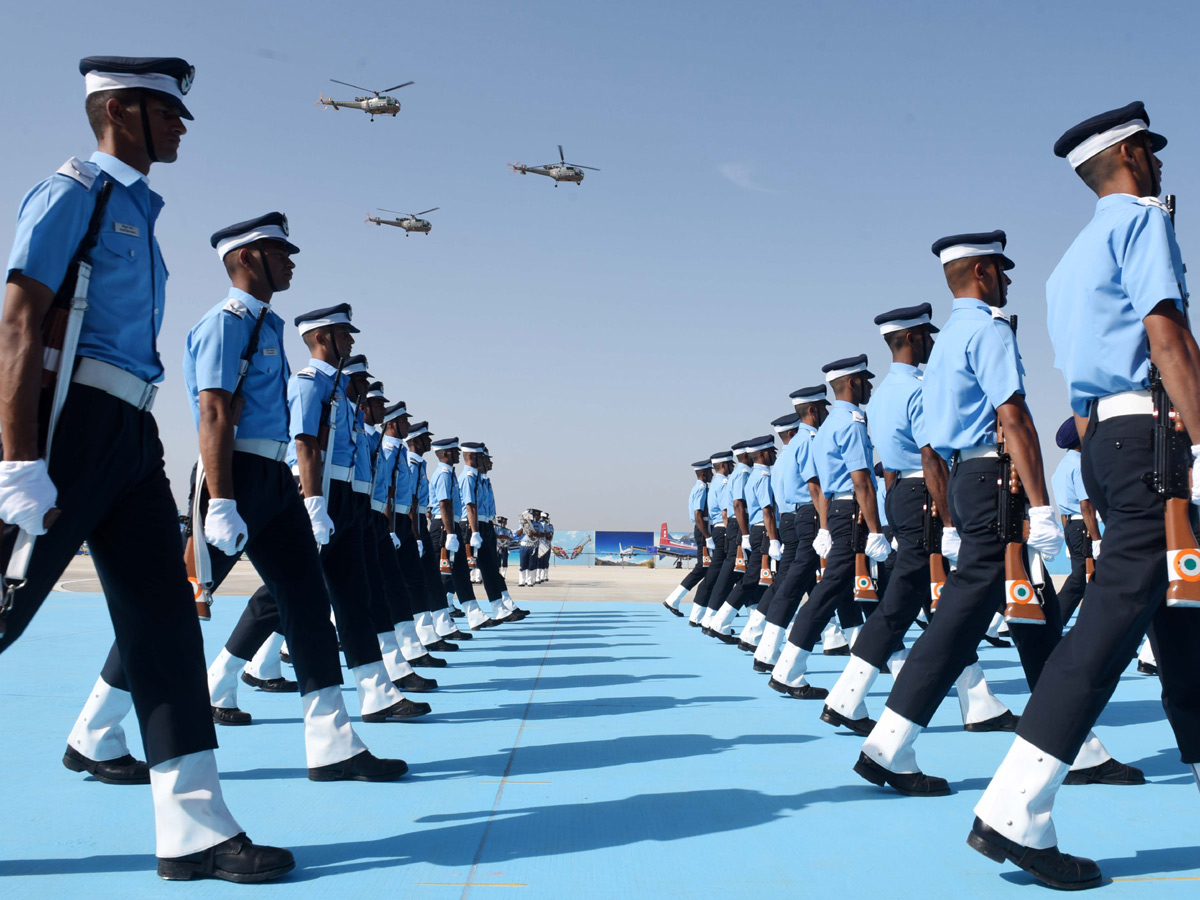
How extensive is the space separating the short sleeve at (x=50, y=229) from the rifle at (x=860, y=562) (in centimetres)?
503

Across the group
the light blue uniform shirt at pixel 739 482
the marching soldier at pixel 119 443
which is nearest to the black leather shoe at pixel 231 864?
the marching soldier at pixel 119 443

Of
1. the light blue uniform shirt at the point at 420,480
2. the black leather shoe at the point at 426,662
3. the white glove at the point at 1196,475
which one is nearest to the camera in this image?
the white glove at the point at 1196,475

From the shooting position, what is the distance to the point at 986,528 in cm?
385

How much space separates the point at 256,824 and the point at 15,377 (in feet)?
5.95

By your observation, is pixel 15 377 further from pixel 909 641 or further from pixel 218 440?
pixel 909 641

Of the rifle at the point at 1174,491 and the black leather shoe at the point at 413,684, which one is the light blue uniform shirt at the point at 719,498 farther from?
the rifle at the point at 1174,491

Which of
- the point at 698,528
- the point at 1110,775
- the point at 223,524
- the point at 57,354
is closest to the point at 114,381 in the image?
the point at 57,354

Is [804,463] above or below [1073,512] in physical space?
above

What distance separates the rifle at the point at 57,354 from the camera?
251cm

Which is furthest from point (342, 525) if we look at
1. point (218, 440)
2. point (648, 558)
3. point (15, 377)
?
point (648, 558)

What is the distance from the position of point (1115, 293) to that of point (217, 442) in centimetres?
334

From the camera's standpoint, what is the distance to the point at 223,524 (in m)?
3.69

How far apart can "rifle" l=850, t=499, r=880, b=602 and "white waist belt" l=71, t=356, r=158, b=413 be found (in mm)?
4699

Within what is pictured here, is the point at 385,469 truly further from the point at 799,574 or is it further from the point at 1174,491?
the point at 1174,491
